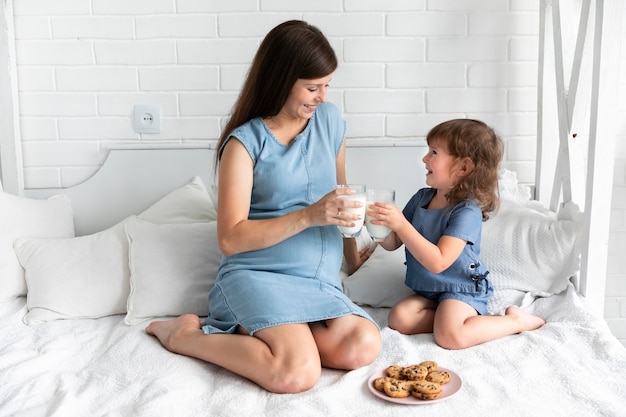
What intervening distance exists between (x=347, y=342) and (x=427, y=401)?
29cm

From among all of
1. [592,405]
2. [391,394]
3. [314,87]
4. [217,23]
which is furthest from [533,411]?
[217,23]

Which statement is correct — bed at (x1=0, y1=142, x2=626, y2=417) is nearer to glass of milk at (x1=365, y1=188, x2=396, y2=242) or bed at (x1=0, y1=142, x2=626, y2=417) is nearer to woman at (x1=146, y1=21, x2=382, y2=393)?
woman at (x1=146, y1=21, x2=382, y2=393)

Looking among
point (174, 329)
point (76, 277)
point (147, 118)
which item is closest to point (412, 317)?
point (174, 329)

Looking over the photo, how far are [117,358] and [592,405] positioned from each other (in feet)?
3.72

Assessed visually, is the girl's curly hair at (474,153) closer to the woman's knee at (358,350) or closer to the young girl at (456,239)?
the young girl at (456,239)

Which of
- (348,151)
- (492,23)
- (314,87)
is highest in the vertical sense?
(492,23)

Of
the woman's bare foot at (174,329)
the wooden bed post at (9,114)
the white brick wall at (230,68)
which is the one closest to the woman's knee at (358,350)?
the woman's bare foot at (174,329)

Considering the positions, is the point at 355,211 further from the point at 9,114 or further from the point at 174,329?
the point at 9,114

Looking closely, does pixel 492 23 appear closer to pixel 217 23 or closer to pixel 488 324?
pixel 217 23

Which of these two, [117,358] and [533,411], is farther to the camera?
[117,358]

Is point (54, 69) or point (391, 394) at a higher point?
point (54, 69)

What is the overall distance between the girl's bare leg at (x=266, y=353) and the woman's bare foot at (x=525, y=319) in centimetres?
58

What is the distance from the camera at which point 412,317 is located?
6.62 ft

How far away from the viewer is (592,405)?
150 cm
